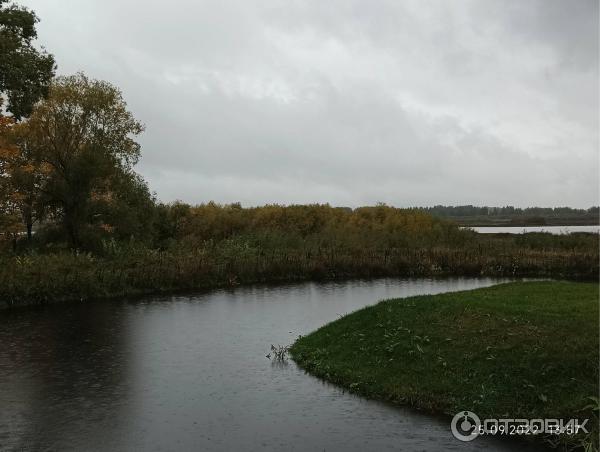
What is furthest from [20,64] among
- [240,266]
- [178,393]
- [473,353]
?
[240,266]

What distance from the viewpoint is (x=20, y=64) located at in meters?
18.7

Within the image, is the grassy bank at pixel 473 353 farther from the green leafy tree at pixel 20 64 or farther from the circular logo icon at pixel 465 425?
the green leafy tree at pixel 20 64

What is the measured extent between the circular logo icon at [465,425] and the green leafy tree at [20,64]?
1743 cm

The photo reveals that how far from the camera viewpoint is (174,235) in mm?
65625

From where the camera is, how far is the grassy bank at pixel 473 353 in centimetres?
1265

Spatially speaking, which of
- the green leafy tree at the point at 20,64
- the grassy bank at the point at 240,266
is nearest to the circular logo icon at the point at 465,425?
the green leafy tree at the point at 20,64

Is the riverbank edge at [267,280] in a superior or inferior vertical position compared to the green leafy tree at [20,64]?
inferior

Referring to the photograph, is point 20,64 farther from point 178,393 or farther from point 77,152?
point 77,152

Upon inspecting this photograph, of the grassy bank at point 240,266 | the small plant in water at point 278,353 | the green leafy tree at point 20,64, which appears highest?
the green leafy tree at point 20,64

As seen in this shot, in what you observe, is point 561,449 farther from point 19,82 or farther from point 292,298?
point 292,298

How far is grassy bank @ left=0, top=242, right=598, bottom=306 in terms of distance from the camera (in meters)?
32.7

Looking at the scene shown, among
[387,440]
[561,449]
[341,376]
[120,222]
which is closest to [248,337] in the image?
[341,376]

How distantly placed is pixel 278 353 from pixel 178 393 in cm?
454

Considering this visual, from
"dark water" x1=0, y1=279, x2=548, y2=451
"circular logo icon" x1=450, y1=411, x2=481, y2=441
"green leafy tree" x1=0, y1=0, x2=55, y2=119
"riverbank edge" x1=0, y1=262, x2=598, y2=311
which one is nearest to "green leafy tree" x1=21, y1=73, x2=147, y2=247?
"riverbank edge" x1=0, y1=262, x2=598, y2=311
